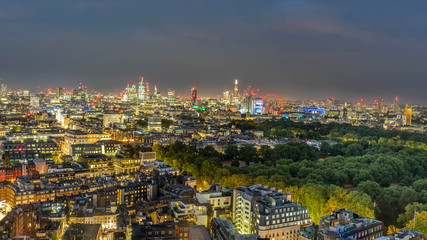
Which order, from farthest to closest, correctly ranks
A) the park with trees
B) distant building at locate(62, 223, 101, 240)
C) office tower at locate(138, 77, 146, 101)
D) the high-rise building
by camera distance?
office tower at locate(138, 77, 146, 101) → the park with trees → the high-rise building → distant building at locate(62, 223, 101, 240)

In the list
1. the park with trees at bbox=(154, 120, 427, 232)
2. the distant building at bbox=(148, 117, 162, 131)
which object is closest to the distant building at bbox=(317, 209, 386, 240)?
→ the park with trees at bbox=(154, 120, 427, 232)

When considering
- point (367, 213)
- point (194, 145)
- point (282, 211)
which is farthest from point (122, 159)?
point (367, 213)

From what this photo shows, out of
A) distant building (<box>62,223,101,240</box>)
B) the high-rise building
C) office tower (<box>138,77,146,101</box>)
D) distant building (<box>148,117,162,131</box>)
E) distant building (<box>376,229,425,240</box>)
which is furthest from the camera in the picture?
office tower (<box>138,77,146,101</box>)

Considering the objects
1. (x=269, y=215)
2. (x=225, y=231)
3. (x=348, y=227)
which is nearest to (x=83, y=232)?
(x=225, y=231)

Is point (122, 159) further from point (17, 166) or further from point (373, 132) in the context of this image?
point (373, 132)

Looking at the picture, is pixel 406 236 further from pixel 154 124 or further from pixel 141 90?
pixel 141 90

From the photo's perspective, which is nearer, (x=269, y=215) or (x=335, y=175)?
(x=269, y=215)

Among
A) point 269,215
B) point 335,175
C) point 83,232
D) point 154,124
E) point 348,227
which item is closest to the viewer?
point 348,227

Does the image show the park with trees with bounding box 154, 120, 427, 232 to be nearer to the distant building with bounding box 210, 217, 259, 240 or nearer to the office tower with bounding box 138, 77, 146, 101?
the distant building with bounding box 210, 217, 259, 240
